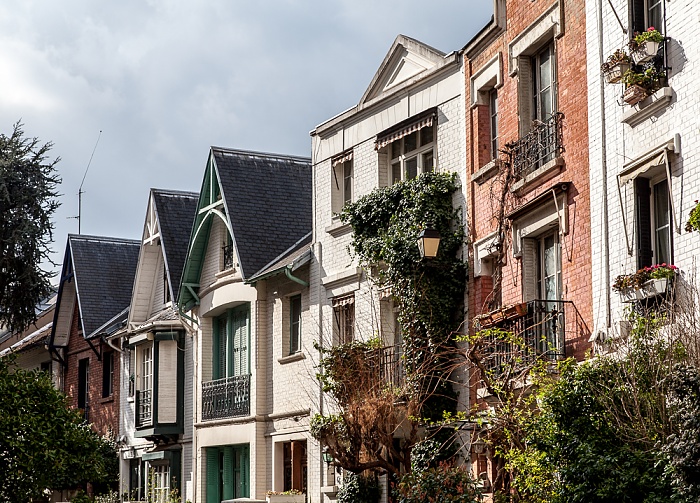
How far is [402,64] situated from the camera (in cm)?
2441

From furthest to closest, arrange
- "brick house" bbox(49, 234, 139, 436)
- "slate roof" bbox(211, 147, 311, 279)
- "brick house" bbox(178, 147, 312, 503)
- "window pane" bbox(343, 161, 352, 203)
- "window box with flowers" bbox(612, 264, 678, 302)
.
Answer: "brick house" bbox(49, 234, 139, 436) → "slate roof" bbox(211, 147, 311, 279) → "brick house" bbox(178, 147, 312, 503) → "window pane" bbox(343, 161, 352, 203) → "window box with flowers" bbox(612, 264, 678, 302)

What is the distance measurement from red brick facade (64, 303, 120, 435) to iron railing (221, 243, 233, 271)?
27.4 ft

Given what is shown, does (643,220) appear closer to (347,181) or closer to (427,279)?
(427,279)

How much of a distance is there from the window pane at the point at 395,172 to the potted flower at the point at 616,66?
823 cm

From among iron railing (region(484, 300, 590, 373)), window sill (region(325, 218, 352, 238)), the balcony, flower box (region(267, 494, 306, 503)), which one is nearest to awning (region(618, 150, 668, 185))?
iron railing (region(484, 300, 590, 373))

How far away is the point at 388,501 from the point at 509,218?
6638 mm

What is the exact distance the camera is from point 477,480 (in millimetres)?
19328

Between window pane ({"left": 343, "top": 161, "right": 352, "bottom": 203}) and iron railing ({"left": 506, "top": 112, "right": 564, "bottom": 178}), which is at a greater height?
window pane ({"left": 343, "top": 161, "right": 352, "bottom": 203})

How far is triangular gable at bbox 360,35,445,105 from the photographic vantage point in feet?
76.7

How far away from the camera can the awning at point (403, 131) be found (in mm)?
22833

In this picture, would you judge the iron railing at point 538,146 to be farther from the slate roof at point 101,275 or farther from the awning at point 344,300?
the slate roof at point 101,275

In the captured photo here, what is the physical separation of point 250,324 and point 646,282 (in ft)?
49.9

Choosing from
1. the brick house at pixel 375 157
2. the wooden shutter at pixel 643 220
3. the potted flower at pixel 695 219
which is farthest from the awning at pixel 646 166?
the brick house at pixel 375 157

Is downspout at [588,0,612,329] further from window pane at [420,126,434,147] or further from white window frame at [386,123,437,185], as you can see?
window pane at [420,126,434,147]
